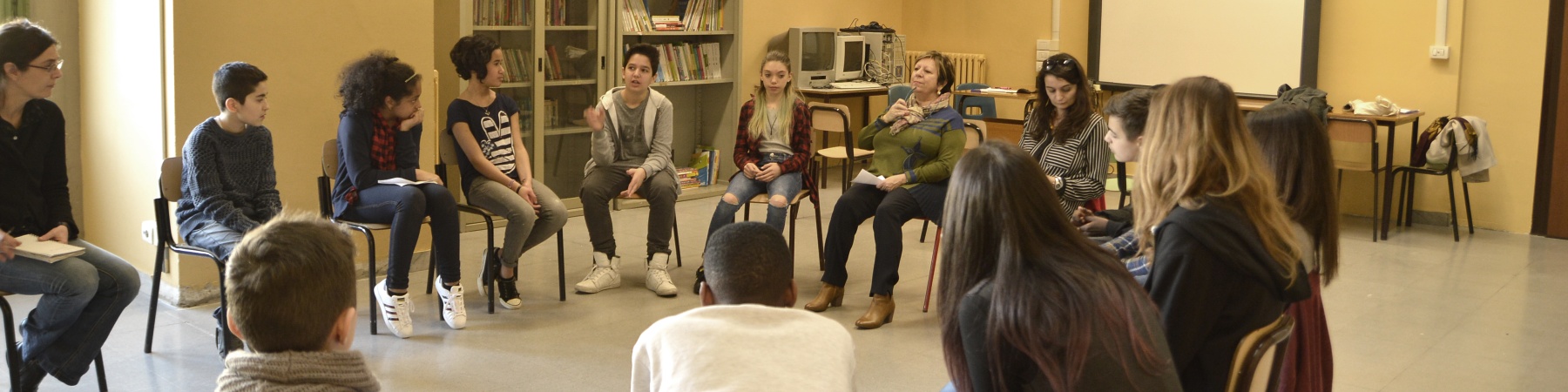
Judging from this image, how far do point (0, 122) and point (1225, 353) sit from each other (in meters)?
2.88

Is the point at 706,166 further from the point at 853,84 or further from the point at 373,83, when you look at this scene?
the point at 373,83

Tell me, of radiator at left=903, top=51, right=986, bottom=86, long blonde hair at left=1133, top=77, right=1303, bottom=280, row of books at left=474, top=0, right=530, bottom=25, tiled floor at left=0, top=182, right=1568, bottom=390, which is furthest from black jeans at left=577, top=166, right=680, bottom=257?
radiator at left=903, top=51, right=986, bottom=86

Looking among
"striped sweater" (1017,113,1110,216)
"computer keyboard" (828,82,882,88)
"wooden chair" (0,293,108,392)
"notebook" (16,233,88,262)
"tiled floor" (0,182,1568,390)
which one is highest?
"computer keyboard" (828,82,882,88)

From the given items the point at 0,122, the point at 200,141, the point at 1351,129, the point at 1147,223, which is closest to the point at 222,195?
the point at 200,141

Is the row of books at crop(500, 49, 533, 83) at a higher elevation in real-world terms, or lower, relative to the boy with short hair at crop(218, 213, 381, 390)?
higher

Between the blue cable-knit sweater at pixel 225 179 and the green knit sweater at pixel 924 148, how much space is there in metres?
2.09

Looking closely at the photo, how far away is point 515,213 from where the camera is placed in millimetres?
4293

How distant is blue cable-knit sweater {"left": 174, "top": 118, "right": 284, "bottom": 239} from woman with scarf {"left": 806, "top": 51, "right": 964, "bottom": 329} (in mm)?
1834

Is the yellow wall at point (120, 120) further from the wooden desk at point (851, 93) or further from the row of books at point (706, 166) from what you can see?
the wooden desk at point (851, 93)

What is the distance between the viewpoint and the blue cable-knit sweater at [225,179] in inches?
136

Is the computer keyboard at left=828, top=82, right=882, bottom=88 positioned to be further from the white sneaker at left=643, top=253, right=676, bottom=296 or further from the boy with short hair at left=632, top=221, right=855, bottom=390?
the boy with short hair at left=632, top=221, right=855, bottom=390

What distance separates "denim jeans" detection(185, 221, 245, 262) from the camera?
339cm

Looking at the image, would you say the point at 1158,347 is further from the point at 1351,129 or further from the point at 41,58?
the point at 1351,129

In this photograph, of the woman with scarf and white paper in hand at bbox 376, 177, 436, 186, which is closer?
white paper in hand at bbox 376, 177, 436, 186
